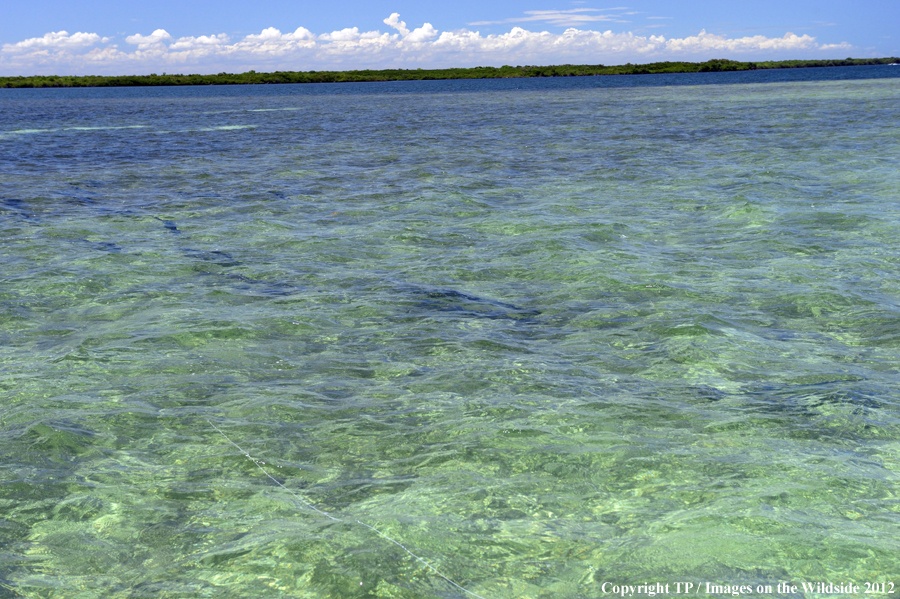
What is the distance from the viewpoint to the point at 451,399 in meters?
6.12

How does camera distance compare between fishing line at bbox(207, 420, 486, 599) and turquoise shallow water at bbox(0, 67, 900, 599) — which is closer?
fishing line at bbox(207, 420, 486, 599)

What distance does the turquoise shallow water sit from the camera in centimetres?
409

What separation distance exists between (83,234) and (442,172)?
1059 cm

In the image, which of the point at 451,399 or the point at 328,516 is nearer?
the point at 328,516

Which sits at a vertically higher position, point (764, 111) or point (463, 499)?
point (764, 111)

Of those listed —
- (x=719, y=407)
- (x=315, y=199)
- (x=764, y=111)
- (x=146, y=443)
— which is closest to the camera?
(x=146, y=443)

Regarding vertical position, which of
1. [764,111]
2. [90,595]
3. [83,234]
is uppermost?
[764,111]

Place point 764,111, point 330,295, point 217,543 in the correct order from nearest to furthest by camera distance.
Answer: point 217,543 < point 330,295 < point 764,111

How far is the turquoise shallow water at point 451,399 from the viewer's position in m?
4.09

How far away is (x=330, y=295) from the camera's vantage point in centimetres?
912

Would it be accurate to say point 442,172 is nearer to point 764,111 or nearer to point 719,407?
point 719,407

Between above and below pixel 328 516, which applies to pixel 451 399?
above

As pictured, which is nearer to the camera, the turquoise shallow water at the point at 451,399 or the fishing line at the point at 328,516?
the fishing line at the point at 328,516

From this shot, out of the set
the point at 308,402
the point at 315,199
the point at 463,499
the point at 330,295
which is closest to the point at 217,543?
the point at 463,499
